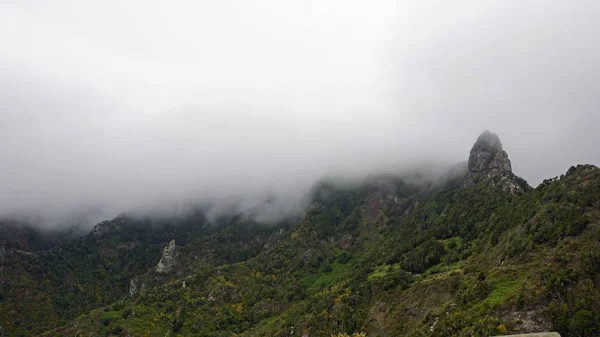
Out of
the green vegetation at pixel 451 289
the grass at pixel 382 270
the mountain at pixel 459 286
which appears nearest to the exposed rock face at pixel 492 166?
the mountain at pixel 459 286

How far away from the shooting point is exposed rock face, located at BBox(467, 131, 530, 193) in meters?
151

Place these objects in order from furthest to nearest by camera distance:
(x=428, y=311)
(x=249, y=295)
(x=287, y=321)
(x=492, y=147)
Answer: (x=249, y=295)
(x=492, y=147)
(x=287, y=321)
(x=428, y=311)

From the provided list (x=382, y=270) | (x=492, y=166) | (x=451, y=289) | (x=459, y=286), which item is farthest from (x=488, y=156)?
(x=459, y=286)

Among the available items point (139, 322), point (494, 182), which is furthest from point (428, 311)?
point (139, 322)

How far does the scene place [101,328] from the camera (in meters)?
167

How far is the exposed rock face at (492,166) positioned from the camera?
15138cm

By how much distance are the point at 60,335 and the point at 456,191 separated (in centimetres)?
20135

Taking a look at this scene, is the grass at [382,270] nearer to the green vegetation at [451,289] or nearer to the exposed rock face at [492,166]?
the green vegetation at [451,289]

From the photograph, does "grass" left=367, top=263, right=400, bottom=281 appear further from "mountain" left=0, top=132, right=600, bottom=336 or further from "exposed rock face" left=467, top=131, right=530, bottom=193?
"exposed rock face" left=467, top=131, right=530, bottom=193

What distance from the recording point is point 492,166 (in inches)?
6629

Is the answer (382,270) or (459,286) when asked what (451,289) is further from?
(382,270)

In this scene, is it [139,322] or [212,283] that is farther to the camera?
[212,283]

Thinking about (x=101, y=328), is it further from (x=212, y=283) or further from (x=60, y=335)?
(x=212, y=283)

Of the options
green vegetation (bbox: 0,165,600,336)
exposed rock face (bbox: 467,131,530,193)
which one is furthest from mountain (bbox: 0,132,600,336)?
exposed rock face (bbox: 467,131,530,193)
